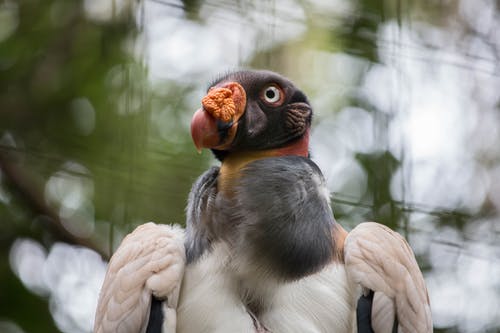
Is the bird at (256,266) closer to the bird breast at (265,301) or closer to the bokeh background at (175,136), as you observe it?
the bird breast at (265,301)

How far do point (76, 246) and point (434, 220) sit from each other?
1.68 m

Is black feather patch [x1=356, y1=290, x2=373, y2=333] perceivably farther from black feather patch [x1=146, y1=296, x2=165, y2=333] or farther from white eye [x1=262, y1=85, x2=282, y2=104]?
white eye [x1=262, y1=85, x2=282, y2=104]

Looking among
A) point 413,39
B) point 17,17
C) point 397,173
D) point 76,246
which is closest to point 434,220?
point 397,173

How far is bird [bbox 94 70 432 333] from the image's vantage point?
253 centimetres

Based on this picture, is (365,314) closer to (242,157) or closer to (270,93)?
(242,157)

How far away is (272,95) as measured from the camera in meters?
2.93

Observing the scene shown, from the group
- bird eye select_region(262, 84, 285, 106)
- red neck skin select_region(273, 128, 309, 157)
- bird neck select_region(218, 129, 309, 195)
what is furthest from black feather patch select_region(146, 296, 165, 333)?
bird eye select_region(262, 84, 285, 106)

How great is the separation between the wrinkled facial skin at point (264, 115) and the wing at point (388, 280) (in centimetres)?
44

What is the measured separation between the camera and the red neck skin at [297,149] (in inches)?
114

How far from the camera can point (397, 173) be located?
13.8 ft

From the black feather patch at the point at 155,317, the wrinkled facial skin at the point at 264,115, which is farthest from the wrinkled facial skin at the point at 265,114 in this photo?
the black feather patch at the point at 155,317

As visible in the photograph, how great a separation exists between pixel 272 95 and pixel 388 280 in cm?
74

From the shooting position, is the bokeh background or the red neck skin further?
the bokeh background

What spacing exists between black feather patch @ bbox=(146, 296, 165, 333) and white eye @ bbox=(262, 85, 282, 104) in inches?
30.0
